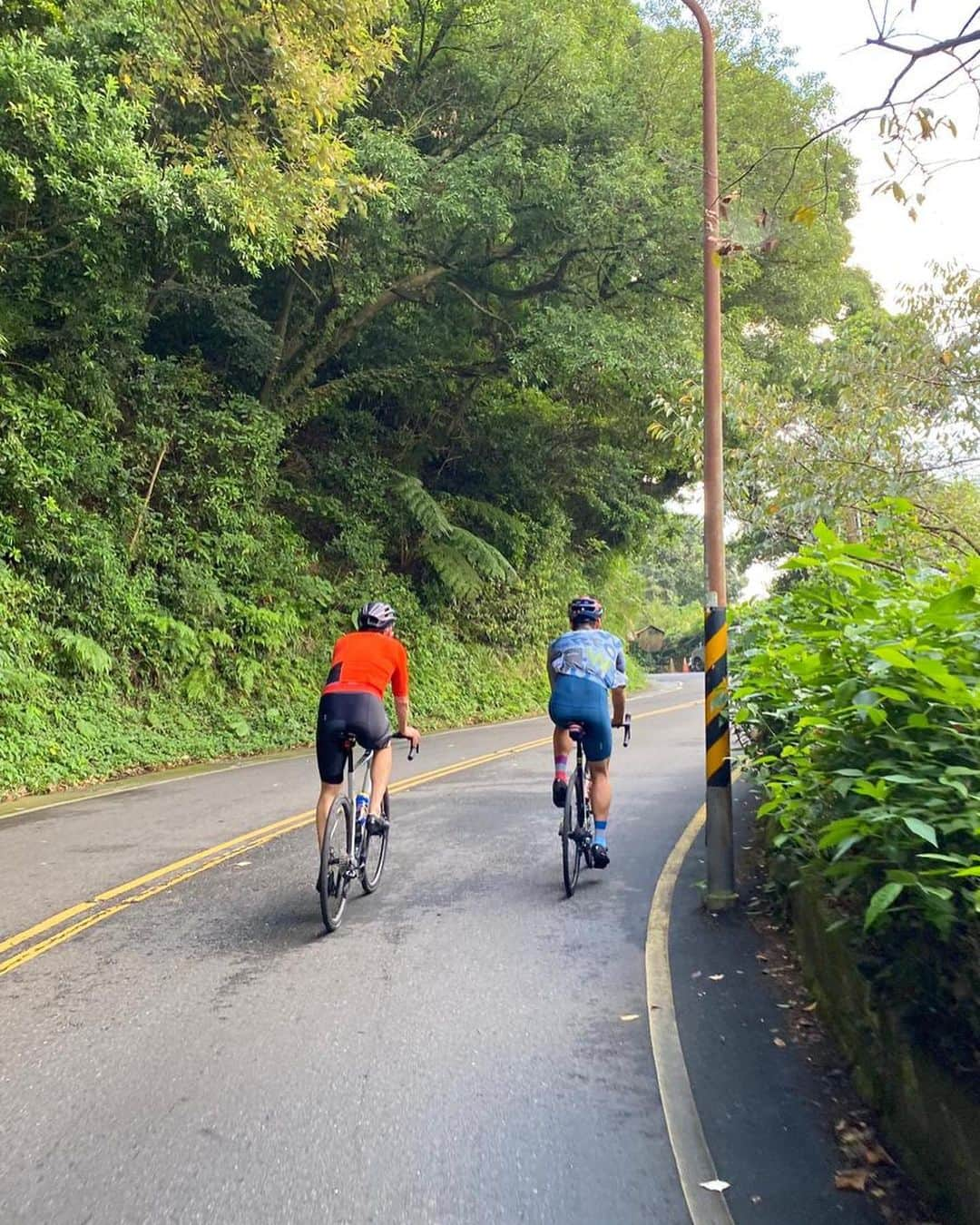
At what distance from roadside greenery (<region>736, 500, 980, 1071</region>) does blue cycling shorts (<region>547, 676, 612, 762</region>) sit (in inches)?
96.4

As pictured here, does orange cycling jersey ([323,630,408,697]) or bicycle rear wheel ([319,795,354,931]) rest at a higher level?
orange cycling jersey ([323,630,408,697])

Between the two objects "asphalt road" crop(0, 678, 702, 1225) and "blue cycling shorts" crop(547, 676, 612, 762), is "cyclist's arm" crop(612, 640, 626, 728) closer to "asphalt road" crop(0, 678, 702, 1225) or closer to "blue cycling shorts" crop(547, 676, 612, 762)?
"blue cycling shorts" crop(547, 676, 612, 762)

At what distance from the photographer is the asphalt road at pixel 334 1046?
3365mm

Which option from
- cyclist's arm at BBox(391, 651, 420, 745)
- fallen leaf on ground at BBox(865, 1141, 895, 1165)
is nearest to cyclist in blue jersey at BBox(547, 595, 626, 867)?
cyclist's arm at BBox(391, 651, 420, 745)

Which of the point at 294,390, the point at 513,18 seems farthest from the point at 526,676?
the point at 513,18

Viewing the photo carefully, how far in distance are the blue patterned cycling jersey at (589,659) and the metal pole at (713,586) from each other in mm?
690

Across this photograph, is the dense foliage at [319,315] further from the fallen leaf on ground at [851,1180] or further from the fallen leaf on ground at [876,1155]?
the fallen leaf on ground at [851,1180]

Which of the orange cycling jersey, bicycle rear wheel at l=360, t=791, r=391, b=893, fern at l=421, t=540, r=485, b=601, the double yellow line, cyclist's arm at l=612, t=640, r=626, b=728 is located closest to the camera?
the double yellow line

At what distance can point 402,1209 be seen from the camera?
10.6ft

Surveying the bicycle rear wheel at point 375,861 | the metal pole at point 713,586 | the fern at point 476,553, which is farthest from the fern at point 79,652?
the metal pole at point 713,586

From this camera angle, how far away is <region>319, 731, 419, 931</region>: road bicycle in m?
6.05

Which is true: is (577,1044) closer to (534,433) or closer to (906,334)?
(906,334)

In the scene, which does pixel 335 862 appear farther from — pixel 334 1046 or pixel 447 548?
pixel 447 548

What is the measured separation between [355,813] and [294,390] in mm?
15163
